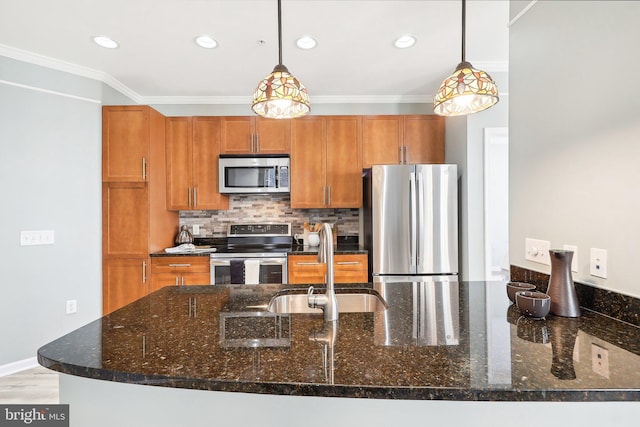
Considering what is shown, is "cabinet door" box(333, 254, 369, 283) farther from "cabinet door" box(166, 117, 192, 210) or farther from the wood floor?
the wood floor

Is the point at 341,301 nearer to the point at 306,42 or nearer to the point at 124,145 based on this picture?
the point at 306,42

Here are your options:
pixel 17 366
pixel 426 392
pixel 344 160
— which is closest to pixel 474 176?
pixel 344 160

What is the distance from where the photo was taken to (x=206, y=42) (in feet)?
7.90

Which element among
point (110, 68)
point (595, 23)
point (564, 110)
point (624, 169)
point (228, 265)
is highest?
point (110, 68)

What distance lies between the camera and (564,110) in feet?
4.35

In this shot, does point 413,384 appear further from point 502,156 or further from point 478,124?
point 502,156

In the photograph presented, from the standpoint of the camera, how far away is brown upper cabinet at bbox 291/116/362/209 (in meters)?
3.38

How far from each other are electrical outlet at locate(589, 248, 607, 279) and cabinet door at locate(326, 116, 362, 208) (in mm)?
2278

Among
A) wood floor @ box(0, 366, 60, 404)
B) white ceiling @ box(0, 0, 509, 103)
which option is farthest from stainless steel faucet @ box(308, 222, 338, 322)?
wood floor @ box(0, 366, 60, 404)

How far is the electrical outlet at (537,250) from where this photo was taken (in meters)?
1.44

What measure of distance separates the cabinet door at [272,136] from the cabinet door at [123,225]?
4.00ft

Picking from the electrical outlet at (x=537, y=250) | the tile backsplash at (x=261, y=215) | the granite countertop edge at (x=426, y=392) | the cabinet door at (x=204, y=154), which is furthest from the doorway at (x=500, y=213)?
the granite countertop edge at (x=426, y=392)

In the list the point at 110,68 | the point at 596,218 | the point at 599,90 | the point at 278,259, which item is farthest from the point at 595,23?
the point at 110,68

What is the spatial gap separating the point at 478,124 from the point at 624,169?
1963mm
